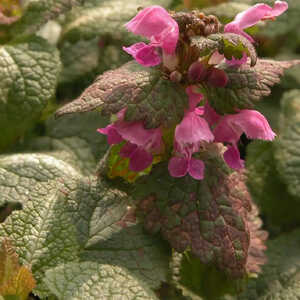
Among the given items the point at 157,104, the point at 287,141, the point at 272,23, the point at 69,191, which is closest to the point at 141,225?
the point at 69,191

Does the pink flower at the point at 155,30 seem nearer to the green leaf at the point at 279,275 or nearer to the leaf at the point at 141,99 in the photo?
the leaf at the point at 141,99

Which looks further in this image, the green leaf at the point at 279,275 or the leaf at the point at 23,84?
the leaf at the point at 23,84

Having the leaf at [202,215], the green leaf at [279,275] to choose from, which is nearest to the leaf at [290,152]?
the green leaf at [279,275]

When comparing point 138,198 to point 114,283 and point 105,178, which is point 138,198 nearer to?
point 105,178

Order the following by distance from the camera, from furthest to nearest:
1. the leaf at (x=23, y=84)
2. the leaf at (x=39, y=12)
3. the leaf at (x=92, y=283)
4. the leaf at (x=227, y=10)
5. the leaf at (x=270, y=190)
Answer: the leaf at (x=227, y=10)
the leaf at (x=270, y=190)
the leaf at (x=39, y=12)
the leaf at (x=23, y=84)
the leaf at (x=92, y=283)

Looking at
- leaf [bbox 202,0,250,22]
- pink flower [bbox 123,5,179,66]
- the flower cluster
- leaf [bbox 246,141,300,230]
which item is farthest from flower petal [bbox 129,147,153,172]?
leaf [bbox 202,0,250,22]

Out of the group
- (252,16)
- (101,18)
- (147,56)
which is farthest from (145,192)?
(101,18)

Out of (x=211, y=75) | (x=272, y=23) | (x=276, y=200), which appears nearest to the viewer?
(x=211, y=75)

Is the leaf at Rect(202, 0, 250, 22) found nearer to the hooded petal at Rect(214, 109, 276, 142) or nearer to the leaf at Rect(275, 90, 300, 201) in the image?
the leaf at Rect(275, 90, 300, 201)
